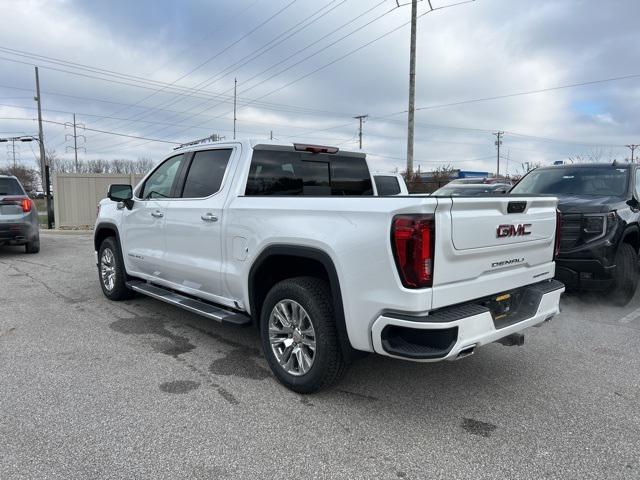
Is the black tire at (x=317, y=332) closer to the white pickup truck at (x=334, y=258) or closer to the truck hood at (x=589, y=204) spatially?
the white pickup truck at (x=334, y=258)

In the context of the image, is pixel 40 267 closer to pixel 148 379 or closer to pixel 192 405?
pixel 148 379

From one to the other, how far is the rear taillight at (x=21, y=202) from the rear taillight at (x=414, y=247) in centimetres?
989

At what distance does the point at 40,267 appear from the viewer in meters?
9.20

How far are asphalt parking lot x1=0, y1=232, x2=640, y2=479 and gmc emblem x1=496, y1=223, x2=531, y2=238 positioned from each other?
3.93 ft

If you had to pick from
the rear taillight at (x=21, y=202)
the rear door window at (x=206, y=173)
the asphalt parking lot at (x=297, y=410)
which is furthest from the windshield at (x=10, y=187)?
the rear door window at (x=206, y=173)

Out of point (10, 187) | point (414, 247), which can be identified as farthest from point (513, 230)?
point (10, 187)

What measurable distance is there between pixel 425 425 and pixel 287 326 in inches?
46.2

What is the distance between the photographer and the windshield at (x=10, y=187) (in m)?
10.2

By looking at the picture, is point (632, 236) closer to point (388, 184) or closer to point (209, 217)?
point (209, 217)

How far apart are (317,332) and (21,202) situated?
936 centimetres

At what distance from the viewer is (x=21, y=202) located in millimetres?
10188

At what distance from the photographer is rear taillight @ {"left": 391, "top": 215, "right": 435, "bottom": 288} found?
9.13 ft

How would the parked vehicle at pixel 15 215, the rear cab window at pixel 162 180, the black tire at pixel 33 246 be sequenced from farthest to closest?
1. the black tire at pixel 33 246
2. the parked vehicle at pixel 15 215
3. the rear cab window at pixel 162 180

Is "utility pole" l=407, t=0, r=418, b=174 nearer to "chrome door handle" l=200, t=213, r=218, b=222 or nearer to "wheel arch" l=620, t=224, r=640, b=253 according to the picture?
"wheel arch" l=620, t=224, r=640, b=253
